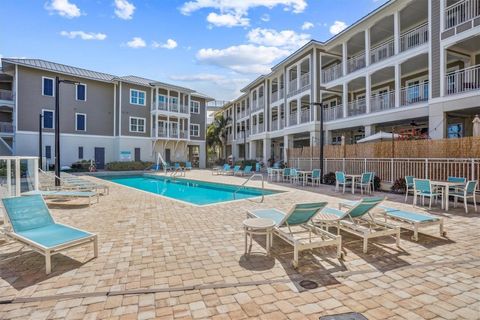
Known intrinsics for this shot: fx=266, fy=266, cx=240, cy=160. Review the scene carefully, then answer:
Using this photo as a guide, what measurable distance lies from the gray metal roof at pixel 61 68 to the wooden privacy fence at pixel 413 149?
81.6 feet

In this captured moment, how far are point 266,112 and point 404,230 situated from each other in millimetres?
24636

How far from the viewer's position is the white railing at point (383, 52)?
54.8ft

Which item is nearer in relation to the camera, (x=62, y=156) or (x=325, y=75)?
(x=325, y=75)

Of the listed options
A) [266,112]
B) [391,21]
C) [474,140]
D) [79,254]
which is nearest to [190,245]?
[79,254]

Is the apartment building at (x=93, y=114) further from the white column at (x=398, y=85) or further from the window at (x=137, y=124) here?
the white column at (x=398, y=85)

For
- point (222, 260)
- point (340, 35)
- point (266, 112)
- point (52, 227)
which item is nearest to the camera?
point (222, 260)

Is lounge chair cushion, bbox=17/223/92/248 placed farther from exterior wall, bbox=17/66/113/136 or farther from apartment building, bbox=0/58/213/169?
exterior wall, bbox=17/66/113/136

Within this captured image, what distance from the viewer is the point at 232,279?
356cm

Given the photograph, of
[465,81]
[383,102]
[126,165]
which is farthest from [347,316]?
[126,165]

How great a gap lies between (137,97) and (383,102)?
24501mm

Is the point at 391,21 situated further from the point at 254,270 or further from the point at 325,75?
the point at 254,270

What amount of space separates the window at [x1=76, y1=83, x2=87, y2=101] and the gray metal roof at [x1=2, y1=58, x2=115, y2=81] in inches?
43.4

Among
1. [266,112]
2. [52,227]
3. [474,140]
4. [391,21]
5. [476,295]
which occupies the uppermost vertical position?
[391,21]

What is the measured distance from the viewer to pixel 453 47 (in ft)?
43.4
